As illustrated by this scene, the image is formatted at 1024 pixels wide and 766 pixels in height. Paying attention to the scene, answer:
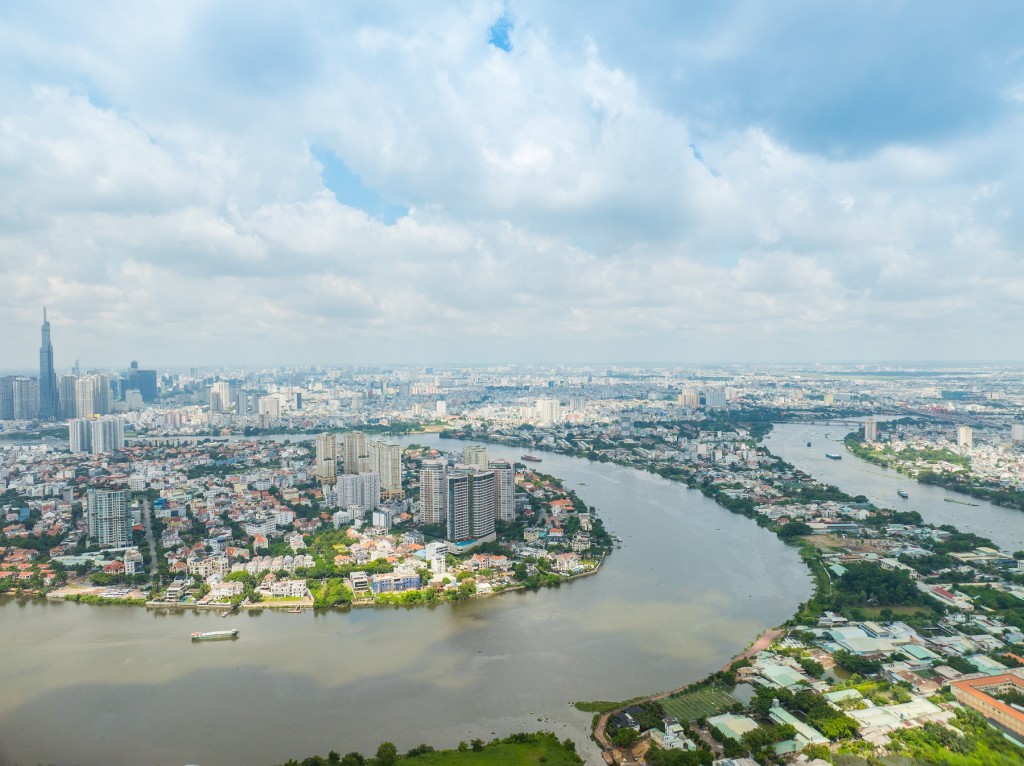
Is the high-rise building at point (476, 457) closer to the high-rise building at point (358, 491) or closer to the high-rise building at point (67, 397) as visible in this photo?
the high-rise building at point (358, 491)

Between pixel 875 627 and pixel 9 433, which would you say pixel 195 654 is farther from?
pixel 9 433

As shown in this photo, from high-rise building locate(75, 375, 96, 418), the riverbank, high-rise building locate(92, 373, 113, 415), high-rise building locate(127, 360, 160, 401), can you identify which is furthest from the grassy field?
high-rise building locate(127, 360, 160, 401)

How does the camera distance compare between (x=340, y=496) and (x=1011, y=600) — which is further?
(x=340, y=496)

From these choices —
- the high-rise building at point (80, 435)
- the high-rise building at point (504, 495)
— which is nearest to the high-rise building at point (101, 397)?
the high-rise building at point (80, 435)

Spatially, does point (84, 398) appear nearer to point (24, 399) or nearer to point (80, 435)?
point (24, 399)

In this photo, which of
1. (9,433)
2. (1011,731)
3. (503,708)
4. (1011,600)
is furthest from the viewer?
(9,433)

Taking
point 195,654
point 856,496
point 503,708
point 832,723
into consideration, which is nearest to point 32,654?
point 195,654

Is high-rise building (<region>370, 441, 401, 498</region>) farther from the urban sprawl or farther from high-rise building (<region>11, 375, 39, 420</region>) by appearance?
high-rise building (<region>11, 375, 39, 420</region>)
